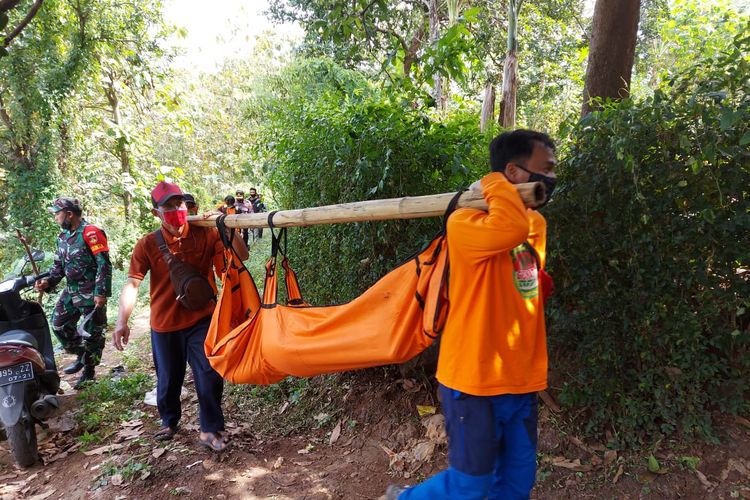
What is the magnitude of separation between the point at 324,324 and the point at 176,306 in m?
1.39

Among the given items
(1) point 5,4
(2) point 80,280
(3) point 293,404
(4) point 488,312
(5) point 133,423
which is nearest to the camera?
(4) point 488,312

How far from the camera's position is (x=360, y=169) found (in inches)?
128

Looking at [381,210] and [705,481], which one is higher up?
[381,210]

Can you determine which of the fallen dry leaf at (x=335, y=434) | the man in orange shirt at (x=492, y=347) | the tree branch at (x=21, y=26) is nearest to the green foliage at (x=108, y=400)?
the fallen dry leaf at (x=335, y=434)

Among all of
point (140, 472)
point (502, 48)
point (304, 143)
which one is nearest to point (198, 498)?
point (140, 472)

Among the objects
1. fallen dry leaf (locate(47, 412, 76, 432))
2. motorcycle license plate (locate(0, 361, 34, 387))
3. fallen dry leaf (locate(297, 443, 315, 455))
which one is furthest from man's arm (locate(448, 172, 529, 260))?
fallen dry leaf (locate(47, 412, 76, 432))

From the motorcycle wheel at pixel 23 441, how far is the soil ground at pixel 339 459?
0.08 metres

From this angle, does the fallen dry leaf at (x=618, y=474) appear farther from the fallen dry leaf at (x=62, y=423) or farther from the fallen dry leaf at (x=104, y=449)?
the fallen dry leaf at (x=62, y=423)

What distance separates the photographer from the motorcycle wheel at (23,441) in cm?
325

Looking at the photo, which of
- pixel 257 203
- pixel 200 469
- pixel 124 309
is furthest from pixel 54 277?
pixel 257 203

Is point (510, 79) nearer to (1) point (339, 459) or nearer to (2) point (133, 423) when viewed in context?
(1) point (339, 459)

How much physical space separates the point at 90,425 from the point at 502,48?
10.5 meters

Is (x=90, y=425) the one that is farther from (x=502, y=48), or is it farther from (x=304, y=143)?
(x=502, y=48)

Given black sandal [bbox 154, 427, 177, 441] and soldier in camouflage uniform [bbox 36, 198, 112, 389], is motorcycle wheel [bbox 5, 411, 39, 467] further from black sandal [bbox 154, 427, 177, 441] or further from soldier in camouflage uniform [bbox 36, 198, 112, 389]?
soldier in camouflage uniform [bbox 36, 198, 112, 389]
